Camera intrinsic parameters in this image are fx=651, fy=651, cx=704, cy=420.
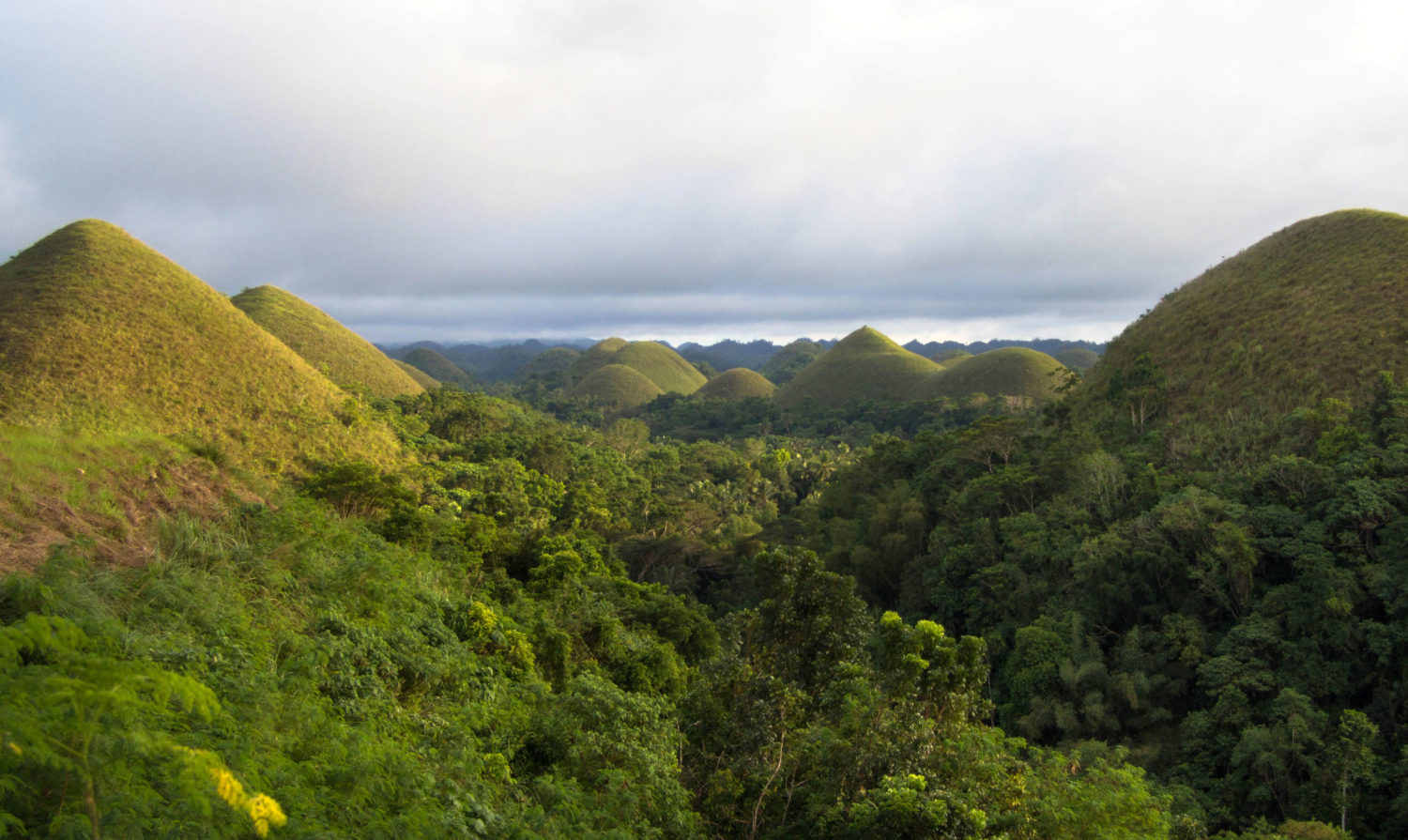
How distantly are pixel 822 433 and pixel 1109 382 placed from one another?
54.8 metres

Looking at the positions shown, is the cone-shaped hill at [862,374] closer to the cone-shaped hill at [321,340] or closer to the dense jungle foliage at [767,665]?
the cone-shaped hill at [321,340]

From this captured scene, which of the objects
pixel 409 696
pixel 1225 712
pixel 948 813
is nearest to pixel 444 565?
pixel 409 696

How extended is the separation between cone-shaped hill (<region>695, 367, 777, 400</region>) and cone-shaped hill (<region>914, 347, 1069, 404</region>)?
121 ft

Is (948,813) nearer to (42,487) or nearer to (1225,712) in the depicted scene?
(1225,712)

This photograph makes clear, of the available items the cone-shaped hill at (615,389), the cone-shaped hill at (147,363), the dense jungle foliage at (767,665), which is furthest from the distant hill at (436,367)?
the dense jungle foliage at (767,665)

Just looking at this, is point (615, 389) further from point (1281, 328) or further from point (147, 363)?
point (1281, 328)

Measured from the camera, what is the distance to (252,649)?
7.37m

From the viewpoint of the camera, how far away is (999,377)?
92625 millimetres

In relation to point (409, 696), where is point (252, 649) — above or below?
above

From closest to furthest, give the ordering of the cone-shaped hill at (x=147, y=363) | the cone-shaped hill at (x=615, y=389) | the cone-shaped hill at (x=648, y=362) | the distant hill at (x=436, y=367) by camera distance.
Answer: the cone-shaped hill at (x=147, y=363) < the cone-shaped hill at (x=615, y=389) < the cone-shaped hill at (x=648, y=362) < the distant hill at (x=436, y=367)

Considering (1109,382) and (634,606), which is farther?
(1109,382)

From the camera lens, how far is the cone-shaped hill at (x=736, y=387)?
126887 mm

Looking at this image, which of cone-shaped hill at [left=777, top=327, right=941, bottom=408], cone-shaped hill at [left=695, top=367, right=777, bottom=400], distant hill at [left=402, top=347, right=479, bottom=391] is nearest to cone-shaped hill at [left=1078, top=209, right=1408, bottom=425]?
cone-shaped hill at [left=777, top=327, right=941, bottom=408]

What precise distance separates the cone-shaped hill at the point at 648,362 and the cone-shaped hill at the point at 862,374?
4479cm
